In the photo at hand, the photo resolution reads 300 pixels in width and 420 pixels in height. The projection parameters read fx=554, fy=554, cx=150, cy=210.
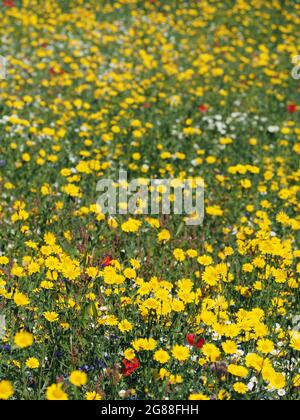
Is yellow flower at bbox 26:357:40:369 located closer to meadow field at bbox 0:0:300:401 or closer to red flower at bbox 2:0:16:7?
meadow field at bbox 0:0:300:401

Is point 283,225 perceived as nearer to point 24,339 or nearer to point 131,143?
point 131,143

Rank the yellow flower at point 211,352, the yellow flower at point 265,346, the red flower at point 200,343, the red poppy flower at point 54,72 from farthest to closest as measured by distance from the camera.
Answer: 1. the red poppy flower at point 54,72
2. the red flower at point 200,343
3. the yellow flower at point 265,346
4. the yellow flower at point 211,352

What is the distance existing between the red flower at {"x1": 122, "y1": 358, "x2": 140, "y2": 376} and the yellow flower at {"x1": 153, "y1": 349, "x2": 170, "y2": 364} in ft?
0.43

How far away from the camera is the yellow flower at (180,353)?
10.8 feet

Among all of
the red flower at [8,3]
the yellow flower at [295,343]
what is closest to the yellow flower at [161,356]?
the yellow flower at [295,343]

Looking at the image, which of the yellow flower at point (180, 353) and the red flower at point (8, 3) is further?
the red flower at point (8, 3)

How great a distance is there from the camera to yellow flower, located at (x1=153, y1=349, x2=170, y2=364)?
3.24 metres

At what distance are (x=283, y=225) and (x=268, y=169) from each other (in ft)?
5.62

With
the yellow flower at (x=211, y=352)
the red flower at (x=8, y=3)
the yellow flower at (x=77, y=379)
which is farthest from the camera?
the red flower at (x=8, y=3)

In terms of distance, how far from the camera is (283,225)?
5.75 metres

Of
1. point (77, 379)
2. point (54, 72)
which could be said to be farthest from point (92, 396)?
Answer: point (54, 72)

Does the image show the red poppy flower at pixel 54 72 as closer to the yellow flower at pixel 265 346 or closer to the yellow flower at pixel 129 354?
the yellow flower at pixel 129 354

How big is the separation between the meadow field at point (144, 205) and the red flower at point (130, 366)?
0.02m
